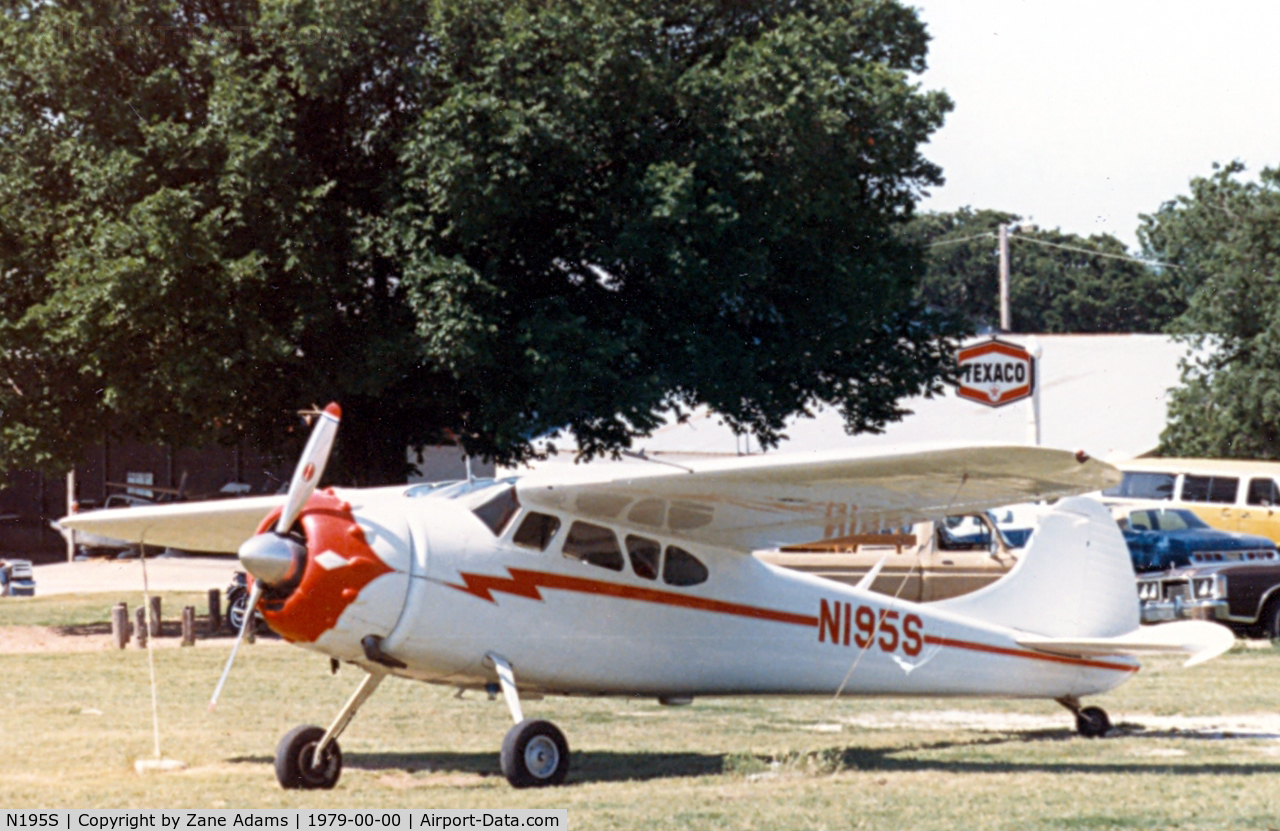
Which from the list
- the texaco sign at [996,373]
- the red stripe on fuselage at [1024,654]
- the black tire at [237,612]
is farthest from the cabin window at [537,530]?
the texaco sign at [996,373]

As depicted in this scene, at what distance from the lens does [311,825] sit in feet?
30.1

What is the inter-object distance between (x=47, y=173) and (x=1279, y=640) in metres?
20.5

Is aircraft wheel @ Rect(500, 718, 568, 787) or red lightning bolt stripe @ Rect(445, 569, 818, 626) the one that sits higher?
red lightning bolt stripe @ Rect(445, 569, 818, 626)

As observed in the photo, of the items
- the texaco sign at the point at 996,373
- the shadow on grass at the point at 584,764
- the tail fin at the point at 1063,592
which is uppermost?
the texaco sign at the point at 996,373

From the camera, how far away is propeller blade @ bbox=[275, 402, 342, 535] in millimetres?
10320

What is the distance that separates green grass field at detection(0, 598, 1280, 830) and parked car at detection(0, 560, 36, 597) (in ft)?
44.5

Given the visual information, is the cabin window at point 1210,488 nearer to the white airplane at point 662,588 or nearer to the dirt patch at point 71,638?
the dirt patch at point 71,638

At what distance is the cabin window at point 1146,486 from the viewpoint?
3475cm

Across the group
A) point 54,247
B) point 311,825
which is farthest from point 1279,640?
point 54,247

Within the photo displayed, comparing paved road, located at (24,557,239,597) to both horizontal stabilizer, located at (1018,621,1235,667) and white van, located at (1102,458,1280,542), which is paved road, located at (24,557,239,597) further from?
horizontal stabilizer, located at (1018,621,1235,667)

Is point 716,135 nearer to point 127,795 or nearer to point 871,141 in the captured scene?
point 871,141

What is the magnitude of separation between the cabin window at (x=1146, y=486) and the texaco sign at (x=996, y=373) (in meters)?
3.86

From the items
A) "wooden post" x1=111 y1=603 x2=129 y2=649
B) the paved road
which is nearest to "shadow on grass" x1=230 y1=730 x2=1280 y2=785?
"wooden post" x1=111 y1=603 x2=129 y2=649
